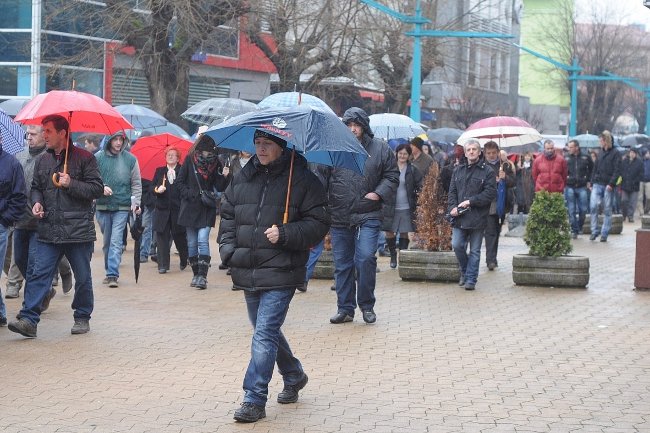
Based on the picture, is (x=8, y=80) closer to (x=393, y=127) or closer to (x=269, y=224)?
(x=393, y=127)

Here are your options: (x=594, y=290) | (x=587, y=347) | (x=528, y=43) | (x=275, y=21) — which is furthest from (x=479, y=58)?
(x=587, y=347)

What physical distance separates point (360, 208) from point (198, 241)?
3869 millimetres

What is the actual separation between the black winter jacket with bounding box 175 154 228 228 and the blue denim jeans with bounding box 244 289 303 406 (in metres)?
6.50

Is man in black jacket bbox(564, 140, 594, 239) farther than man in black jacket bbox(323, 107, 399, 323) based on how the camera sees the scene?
Yes

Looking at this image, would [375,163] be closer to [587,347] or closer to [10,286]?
[587,347]

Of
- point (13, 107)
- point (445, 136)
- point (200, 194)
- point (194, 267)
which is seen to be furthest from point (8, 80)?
point (200, 194)

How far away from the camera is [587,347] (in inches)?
389

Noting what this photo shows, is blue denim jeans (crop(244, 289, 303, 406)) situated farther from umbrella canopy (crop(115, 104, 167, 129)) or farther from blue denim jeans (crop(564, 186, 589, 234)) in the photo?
blue denim jeans (crop(564, 186, 589, 234))

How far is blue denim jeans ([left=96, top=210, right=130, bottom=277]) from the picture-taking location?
44.2ft

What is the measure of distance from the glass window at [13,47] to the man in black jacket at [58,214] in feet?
67.5

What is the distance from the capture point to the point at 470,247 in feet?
45.1

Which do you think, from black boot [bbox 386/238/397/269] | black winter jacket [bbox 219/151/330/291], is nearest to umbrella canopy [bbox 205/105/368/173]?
black winter jacket [bbox 219/151/330/291]

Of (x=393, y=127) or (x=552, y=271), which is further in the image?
(x=393, y=127)

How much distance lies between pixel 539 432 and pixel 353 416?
3.58 feet
